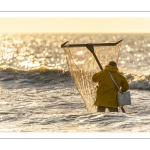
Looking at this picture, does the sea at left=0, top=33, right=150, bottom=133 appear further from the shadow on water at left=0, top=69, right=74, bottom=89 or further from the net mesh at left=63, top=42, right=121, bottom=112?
the net mesh at left=63, top=42, right=121, bottom=112

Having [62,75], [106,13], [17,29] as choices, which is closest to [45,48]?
[62,75]

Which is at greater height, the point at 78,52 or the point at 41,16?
the point at 41,16

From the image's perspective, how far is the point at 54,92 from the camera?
13.7 metres

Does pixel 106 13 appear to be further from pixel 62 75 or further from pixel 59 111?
pixel 62 75

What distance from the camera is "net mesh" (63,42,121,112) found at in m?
10.9

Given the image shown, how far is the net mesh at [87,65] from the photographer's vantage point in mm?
10945

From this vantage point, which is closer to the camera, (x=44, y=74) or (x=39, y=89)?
(x=39, y=89)

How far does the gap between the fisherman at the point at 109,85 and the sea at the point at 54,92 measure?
0.86 ft

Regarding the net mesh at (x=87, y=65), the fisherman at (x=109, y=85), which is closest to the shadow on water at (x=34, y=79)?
the net mesh at (x=87, y=65)

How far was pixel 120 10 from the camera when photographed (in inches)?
418

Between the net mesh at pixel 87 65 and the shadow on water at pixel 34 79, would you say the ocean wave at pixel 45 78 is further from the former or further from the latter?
the net mesh at pixel 87 65

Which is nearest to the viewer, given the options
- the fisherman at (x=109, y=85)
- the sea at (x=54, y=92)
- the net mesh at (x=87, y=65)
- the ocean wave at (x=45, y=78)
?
the sea at (x=54, y=92)
